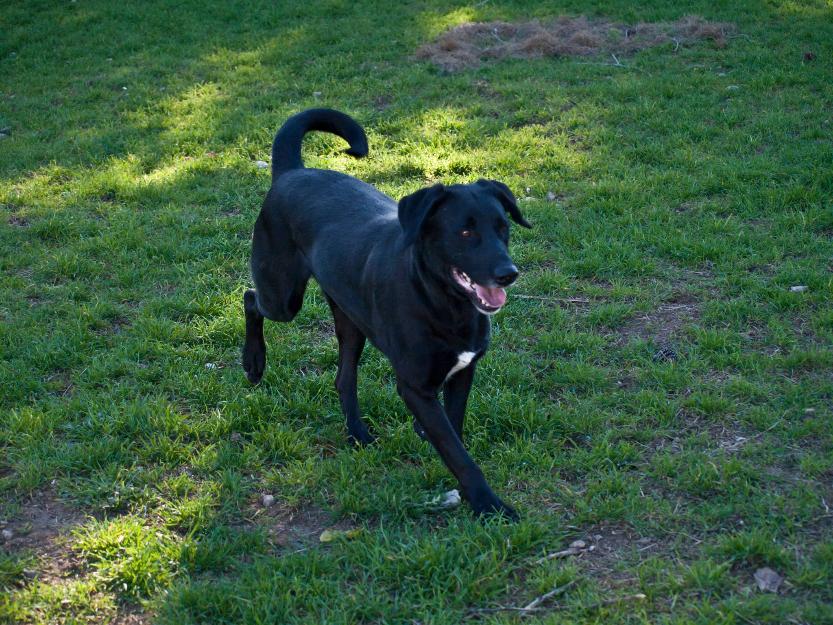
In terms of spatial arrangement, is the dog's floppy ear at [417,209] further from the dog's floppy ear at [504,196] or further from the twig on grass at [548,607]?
the twig on grass at [548,607]

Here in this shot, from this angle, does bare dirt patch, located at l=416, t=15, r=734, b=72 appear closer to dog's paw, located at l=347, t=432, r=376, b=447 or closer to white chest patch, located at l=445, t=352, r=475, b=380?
dog's paw, located at l=347, t=432, r=376, b=447

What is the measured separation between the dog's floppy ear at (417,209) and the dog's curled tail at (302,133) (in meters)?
1.17

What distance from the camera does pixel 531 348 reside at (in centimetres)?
508

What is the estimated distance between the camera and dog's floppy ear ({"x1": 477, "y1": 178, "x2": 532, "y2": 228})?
149 inches

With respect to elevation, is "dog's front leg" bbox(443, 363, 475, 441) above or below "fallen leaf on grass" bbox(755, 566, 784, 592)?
above

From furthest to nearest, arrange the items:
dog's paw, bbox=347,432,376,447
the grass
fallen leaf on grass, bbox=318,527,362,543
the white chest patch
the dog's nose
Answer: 1. dog's paw, bbox=347,432,376,447
2. the white chest patch
3. fallen leaf on grass, bbox=318,527,362,543
4. the dog's nose
5. the grass

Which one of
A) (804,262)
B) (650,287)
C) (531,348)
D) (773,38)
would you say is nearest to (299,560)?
(531,348)

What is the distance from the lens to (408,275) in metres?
3.71

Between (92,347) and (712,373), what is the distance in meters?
3.54

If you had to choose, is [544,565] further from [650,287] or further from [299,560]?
[650,287]

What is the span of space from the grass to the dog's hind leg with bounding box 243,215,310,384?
394 mm

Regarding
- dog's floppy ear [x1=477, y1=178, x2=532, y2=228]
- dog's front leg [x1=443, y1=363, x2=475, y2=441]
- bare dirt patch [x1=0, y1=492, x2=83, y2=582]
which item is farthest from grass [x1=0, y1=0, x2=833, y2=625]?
dog's floppy ear [x1=477, y1=178, x2=532, y2=228]

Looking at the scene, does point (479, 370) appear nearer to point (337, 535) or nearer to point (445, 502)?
point (445, 502)

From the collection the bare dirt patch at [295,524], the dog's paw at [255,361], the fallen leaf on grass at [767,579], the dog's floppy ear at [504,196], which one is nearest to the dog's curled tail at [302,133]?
the dog's paw at [255,361]
